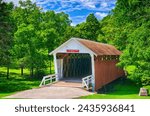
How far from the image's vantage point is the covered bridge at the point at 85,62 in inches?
711

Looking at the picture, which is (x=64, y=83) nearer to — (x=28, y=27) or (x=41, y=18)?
(x=28, y=27)

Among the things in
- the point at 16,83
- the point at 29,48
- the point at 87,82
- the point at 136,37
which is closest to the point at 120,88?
the point at 87,82

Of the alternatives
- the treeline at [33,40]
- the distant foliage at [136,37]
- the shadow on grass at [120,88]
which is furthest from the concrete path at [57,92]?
the treeline at [33,40]

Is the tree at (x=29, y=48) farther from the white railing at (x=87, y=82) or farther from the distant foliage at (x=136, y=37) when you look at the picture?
the white railing at (x=87, y=82)

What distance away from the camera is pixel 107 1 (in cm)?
1293

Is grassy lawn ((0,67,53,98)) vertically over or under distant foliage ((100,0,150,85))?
under

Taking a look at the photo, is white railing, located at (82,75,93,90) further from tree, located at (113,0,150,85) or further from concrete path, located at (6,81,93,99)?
tree, located at (113,0,150,85)

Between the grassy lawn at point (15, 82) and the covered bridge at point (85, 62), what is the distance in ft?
6.08

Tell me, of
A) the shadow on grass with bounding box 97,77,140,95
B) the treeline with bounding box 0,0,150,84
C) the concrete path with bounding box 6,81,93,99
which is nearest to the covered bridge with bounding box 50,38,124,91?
the shadow on grass with bounding box 97,77,140,95

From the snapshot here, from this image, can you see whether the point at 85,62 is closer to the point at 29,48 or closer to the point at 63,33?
the point at 29,48

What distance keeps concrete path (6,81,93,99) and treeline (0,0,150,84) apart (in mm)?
2315

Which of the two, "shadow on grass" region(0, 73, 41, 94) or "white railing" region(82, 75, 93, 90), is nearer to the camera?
"white railing" region(82, 75, 93, 90)

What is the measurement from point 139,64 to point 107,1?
13.3 ft

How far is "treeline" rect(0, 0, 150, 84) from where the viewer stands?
53.7ft
